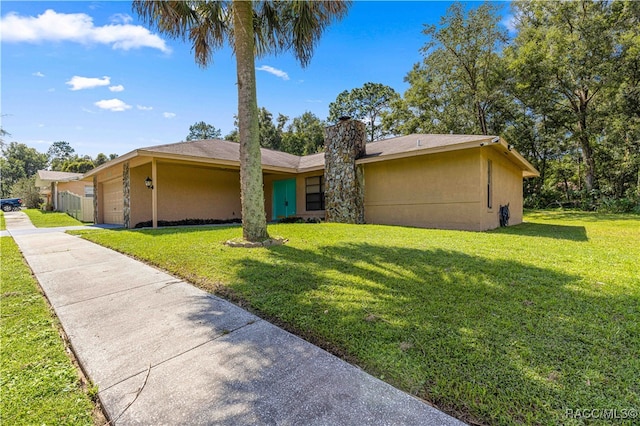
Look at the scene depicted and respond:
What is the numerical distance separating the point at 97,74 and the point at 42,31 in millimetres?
Answer: 4268

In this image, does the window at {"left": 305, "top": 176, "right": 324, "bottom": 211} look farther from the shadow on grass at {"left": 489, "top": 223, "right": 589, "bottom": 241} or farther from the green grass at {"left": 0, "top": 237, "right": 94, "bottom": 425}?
the green grass at {"left": 0, "top": 237, "right": 94, "bottom": 425}

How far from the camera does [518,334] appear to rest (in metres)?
2.50

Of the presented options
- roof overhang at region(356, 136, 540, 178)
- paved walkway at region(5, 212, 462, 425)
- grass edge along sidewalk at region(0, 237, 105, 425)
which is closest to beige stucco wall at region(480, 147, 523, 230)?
roof overhang at region(356, 136, 540, 178)

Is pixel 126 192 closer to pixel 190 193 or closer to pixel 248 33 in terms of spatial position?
pixel 190 193

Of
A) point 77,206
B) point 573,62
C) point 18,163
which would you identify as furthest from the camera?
point 18,163

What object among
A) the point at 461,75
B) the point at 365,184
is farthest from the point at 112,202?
the point at 461,75

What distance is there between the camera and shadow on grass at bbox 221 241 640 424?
183cm

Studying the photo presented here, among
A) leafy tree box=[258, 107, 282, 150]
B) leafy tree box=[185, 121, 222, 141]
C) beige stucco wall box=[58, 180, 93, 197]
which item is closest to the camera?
beige stucco wall box=[58, 180, 93, 197]

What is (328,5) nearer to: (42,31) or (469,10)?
(42,31)

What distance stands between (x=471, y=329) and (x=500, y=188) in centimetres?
1019

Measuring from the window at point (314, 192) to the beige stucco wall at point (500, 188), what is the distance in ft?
21.2

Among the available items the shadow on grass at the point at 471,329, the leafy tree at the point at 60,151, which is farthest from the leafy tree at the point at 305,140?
the leafy tree at the point at 60,151

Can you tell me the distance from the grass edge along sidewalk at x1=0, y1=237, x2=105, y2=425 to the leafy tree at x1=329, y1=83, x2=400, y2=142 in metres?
32.5

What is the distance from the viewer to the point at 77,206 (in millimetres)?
19172
